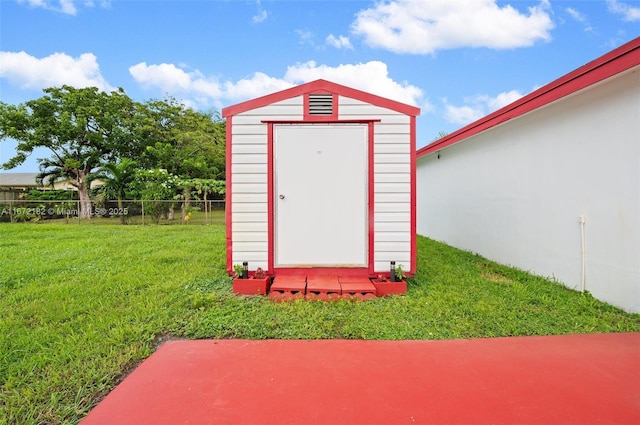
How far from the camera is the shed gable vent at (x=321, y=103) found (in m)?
3.42

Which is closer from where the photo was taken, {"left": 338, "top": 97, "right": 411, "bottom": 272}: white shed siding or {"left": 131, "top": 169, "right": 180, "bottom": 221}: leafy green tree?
{"left": 338, "top": 97, "right": 411, "bottom": 272}: white shed siding

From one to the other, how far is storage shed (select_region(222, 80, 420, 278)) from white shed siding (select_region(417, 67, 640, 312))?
1719 millimetres

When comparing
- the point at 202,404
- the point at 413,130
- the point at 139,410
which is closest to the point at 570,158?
the point at 413,130

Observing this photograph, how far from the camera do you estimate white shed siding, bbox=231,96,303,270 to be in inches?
A: 136

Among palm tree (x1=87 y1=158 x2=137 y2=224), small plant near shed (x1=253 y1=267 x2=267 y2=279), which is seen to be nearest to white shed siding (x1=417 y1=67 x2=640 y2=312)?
small plant near shed (x1=253 y1=267 x2=267 y2=279)

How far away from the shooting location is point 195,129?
1673 centimetres

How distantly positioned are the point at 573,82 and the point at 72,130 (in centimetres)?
1783

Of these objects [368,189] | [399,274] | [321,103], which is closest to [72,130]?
[321,103]

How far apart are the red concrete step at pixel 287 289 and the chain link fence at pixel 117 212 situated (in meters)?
8.61

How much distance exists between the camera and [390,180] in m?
3.45

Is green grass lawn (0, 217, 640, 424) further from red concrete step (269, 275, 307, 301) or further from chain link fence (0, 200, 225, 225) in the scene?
chain link fence (0, 200, 225, 225)

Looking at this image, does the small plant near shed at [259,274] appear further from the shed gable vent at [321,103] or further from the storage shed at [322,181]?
the shed gable vent at [321,103]

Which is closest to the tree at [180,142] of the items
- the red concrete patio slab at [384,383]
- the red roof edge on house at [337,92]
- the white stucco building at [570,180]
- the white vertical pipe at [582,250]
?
the red roof edge on house at [337,92]

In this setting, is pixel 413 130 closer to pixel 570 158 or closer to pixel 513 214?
pixel 570 158
